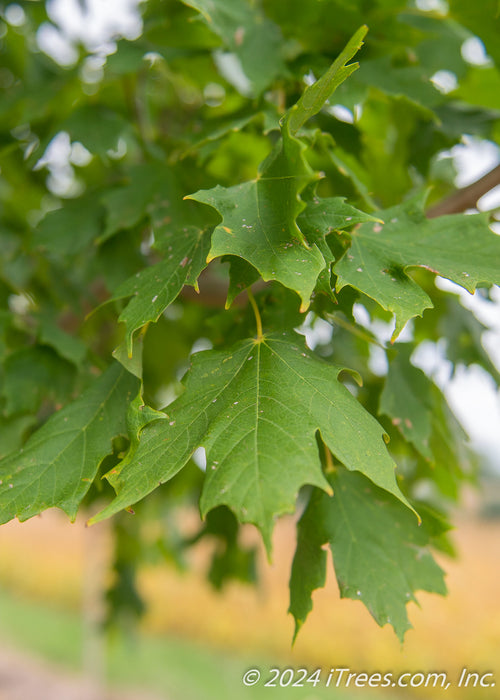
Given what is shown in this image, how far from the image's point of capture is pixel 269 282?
67 centimetres

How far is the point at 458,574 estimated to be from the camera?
3.90 m

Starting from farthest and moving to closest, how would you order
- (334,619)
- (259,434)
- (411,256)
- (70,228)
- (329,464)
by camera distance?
(334,619), (70,228), (329,464), (411,256), (259,434)

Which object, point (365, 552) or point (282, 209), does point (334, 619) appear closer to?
point (365, 552)

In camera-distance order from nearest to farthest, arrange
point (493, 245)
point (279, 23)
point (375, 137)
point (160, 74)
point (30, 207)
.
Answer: point (493, 245) → point (279, 23) → point (375, 137) → point (160, 74) → point (30, 207)

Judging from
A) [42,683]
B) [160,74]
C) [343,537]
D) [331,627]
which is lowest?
[331,627]

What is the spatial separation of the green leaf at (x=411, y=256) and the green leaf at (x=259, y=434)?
0.27ft

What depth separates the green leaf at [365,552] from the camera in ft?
2.02

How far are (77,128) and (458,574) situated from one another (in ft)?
12.4

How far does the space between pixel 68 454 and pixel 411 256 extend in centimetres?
37

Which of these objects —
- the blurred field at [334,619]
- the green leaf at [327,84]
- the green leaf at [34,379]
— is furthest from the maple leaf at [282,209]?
the blurred field at [334,619]

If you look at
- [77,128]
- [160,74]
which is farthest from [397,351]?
[160,74]

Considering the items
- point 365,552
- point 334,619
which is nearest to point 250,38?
point 365,552

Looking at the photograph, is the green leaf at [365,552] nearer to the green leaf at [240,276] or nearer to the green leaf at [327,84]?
the green leaf at [240,276]

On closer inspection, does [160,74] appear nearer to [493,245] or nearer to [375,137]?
[375,137]
